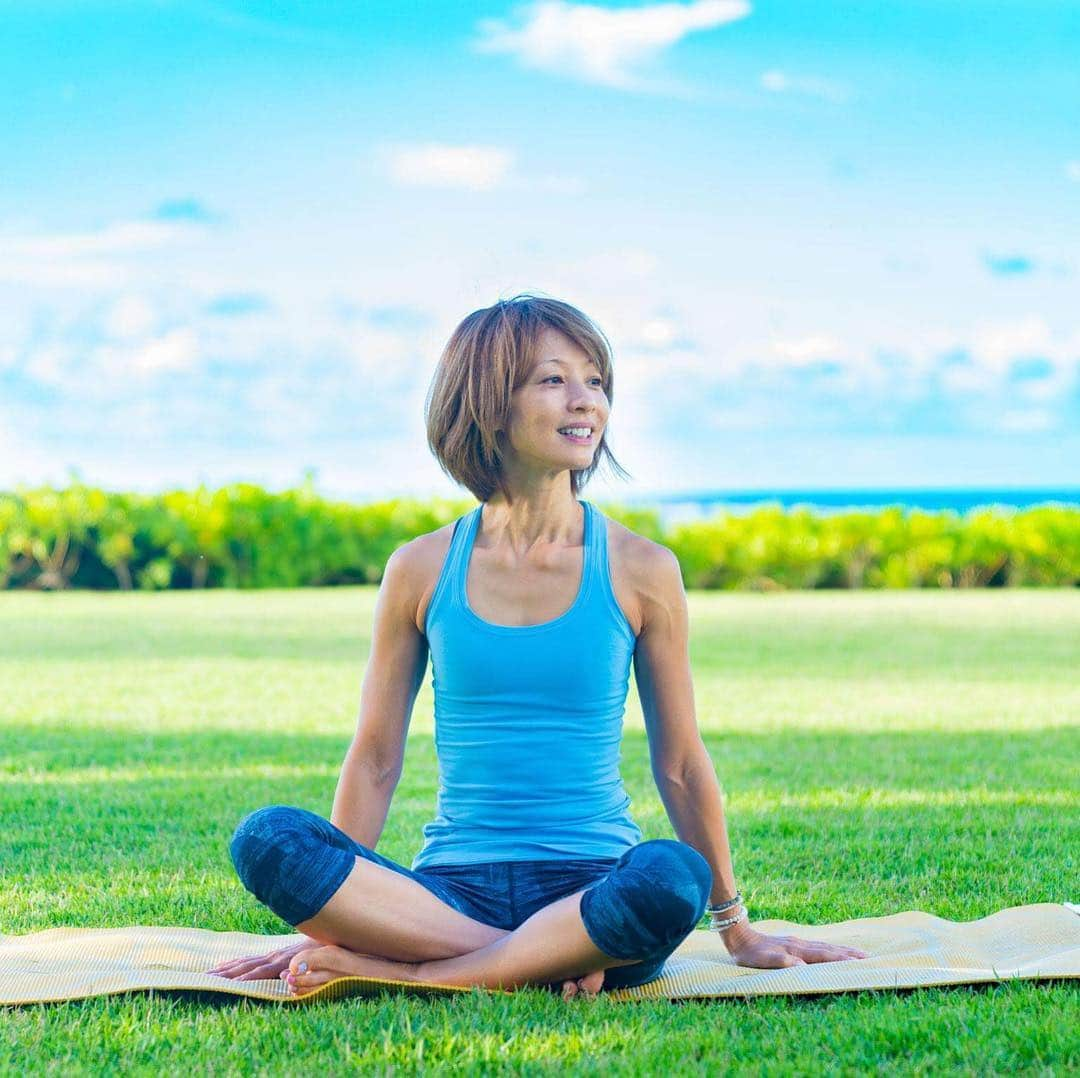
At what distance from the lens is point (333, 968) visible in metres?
2.82

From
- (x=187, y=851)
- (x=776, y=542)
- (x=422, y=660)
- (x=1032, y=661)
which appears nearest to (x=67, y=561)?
(x=776, y=542)

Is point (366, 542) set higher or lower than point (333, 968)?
higher

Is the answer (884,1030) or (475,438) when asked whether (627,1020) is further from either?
(475,438)

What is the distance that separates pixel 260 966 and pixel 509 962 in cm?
56

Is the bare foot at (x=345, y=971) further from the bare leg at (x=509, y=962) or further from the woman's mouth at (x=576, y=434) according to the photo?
the woman's mouth at (x=576, y=434)

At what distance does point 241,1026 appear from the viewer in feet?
8.78

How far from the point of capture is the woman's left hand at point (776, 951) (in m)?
3.05

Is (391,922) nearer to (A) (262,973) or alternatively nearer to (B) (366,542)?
(A) (262,973)

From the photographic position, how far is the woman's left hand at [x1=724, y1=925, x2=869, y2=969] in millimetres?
3051

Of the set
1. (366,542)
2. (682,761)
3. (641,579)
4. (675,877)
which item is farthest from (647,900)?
(366,542)

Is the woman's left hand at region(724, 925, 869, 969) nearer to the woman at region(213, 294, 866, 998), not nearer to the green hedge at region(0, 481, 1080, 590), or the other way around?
the woman at region(213, 294, 866, 998)

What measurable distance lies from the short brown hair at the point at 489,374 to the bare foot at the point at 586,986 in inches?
41.6

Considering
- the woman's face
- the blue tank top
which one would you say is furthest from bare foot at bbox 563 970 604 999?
the woman's face

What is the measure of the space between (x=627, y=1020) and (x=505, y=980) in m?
0.26
